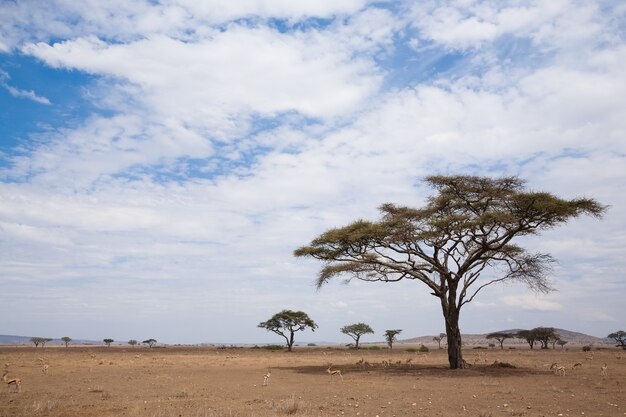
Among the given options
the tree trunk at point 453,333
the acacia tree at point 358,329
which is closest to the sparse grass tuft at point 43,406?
the tree trunk at point 453,333

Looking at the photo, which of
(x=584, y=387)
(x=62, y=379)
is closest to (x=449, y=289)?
(x=584, y=387)

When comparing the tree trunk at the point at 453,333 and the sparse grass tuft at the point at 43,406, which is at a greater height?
the tree trunk at the point at 453,333

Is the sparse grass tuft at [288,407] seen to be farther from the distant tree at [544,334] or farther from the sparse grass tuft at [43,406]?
the distant tree at [544,334]

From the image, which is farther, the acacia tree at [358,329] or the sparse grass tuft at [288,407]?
the acacia tree at [358,329]

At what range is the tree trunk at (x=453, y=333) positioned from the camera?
25797 mm

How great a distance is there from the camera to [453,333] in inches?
1025

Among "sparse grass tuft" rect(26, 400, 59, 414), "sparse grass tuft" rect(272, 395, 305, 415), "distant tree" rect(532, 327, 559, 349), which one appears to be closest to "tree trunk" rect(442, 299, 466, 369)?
"sparse grass tuft" rect(272, 395, 305, 415)

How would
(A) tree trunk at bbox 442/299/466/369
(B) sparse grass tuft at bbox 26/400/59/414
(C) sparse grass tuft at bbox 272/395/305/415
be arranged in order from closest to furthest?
1. (C) sparse grass tuft at bbox 272/395/305/415
2. (B) sparse grass tuft at bbox 26/400/59/414
3. (A) tree trunk at bbox 442/299/466/369

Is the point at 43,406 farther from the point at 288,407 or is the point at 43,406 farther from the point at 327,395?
the point at 327,395

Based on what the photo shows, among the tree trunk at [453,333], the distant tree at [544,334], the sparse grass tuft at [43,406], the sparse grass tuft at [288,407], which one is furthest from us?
the distant tree at [544,334]

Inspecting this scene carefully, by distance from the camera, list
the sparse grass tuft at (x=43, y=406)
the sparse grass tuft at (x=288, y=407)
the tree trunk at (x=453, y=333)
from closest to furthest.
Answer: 1. the sparse grass tuft at (x=288, y=407)
2. the sparse grass tuft at (x=43, y=406)
3. the tree trunk at (x=453, y=333)

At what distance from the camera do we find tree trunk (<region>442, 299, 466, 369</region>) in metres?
25.8

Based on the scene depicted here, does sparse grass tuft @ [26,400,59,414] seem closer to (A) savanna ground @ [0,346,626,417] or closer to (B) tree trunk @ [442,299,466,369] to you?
(A) savanna ground @ [0,346,626,417]

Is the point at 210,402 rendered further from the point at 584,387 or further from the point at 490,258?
the point at 490,258
